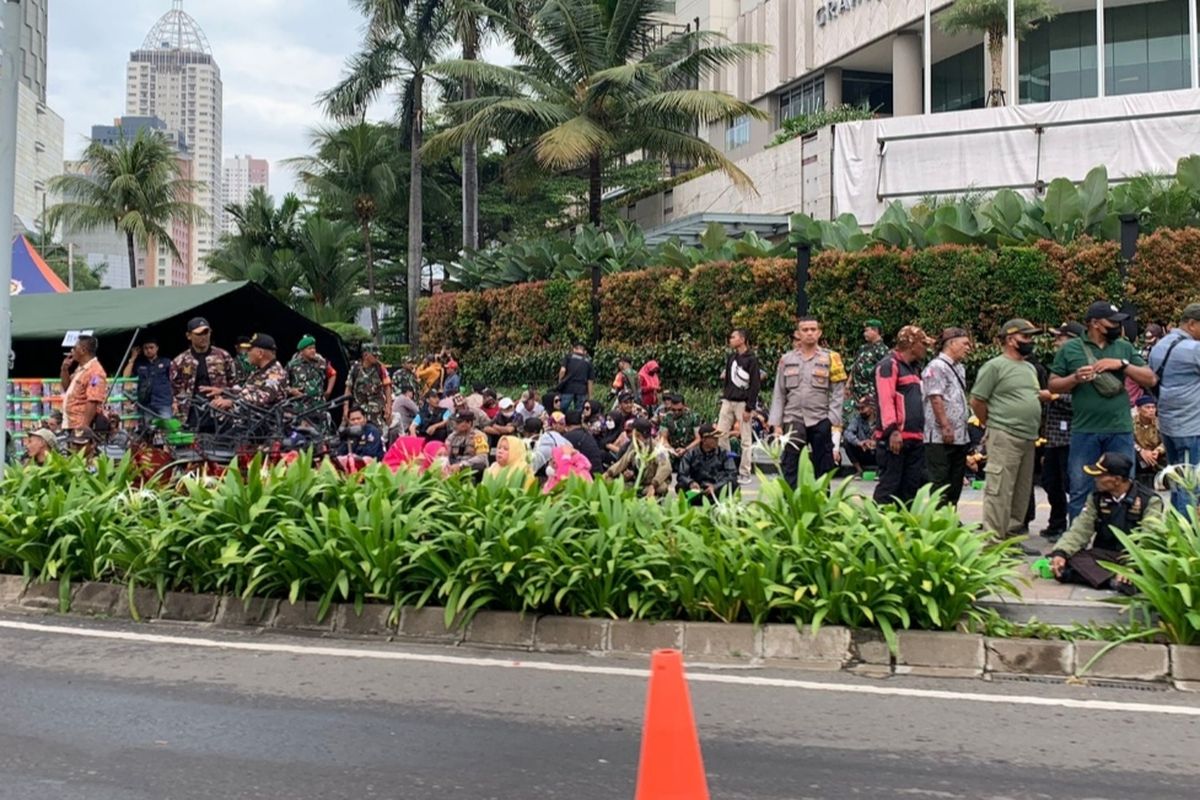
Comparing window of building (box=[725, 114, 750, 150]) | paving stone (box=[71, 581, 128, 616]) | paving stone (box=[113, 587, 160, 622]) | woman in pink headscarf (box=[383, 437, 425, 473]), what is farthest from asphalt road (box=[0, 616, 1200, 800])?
window of building (box=[725, 114, 750, 150])

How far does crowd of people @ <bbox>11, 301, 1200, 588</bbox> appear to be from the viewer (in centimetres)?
866

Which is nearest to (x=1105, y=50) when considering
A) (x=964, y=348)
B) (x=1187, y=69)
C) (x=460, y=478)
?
(x=1187, y=69)

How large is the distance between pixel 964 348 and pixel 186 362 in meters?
7.52

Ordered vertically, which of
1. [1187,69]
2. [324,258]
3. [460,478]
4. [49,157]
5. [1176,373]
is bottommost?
[460,478]

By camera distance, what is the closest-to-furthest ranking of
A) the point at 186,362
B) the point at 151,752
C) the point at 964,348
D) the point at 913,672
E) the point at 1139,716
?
1. the point at 151,752
2. the point at 1139,716
3. the point at 913,672
4. the point at 964,348
5. the point at 186,362

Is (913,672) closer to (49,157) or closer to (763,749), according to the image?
(763,749)

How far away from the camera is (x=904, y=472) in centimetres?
958

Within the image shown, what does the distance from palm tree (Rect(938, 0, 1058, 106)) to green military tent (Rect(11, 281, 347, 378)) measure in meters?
19.1

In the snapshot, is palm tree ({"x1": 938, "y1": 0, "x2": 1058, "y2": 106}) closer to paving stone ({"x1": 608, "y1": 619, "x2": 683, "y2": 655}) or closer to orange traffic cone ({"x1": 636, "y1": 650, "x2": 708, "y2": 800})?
paving stone ({"x1": 608, "y1": 619, "x2": 683, "y2": 655})

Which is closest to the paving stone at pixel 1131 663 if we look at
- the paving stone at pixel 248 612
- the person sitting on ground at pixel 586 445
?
the paving stone at pixel 248 612

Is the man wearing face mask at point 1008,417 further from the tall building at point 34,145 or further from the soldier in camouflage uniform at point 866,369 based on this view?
the tall building at point 34,145

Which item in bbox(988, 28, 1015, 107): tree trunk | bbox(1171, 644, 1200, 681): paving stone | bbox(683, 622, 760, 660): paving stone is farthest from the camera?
bbox(988, 28, 1015, 107): tree trunk

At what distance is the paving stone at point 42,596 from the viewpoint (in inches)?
326

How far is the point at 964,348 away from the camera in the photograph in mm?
9492
